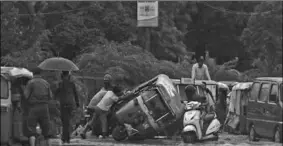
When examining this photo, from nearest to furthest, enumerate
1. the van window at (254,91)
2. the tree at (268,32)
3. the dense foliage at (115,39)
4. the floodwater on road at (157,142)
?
1. the floodwater on road at (157,142)
2. the van window at (254,91)
3. the dense foliage at (115,39)
4. the tree at (268,32)

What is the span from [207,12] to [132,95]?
1756 inches

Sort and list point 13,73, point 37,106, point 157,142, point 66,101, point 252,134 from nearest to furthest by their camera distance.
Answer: point 37,106, point 13,73, point 66,101, point 157,142, point 252,134

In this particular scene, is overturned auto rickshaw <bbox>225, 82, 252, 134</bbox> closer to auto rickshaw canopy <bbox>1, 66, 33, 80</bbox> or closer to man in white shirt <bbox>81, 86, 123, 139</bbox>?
man in white shirt <bbox>81, 86, 123, 139</bbox>

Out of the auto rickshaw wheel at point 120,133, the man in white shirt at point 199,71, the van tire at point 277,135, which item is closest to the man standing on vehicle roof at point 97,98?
the auto rickshaw wheel at point 120,133

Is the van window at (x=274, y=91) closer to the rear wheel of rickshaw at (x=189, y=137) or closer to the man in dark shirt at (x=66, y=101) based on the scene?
the rear wheel of rickshaw at (x=189, y=137)

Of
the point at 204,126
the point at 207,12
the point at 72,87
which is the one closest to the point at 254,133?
the point at 204,126

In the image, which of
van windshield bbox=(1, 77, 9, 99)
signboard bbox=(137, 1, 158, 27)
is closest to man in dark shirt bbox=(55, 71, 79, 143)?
van windshield bbox=(1, 77, 9, 99)

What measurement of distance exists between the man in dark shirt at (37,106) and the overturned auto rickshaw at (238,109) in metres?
8.22

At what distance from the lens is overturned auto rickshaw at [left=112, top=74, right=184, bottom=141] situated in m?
20.9

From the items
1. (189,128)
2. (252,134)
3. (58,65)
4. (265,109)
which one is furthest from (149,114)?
(252,134)

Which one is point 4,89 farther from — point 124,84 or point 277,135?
point 124,84

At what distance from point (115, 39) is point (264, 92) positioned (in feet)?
70.5

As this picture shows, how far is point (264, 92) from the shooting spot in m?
22.1

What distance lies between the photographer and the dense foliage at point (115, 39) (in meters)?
33.8
